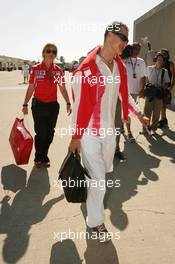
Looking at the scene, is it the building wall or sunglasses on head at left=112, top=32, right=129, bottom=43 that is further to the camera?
the building wall

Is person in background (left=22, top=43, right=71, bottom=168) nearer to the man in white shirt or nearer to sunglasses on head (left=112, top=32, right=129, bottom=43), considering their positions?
the man in white shirt

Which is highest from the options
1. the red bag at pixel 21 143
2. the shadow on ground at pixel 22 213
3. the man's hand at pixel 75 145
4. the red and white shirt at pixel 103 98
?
the red and white shirt at pixel 103 98

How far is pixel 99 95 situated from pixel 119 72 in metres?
0.40

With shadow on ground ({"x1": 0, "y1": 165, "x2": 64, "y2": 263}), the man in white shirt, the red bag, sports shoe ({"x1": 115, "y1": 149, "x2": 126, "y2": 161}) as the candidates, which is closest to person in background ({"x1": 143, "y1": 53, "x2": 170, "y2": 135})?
the man in white shirt

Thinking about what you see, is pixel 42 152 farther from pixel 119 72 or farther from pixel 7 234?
pixel 119 72

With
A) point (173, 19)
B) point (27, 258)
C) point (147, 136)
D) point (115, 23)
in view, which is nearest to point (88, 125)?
point (115, 23)

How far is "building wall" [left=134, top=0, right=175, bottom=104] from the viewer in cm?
1552

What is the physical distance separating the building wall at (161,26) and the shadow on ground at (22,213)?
11.0 meters

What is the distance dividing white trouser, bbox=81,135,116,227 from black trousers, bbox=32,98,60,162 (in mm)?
2423

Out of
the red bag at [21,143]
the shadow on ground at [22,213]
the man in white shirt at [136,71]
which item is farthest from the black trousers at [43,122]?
the man in white shirt at [136,71]

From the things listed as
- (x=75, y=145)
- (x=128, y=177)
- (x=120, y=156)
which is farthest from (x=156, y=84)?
(x=75, y=145)

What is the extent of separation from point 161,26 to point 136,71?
1046cm

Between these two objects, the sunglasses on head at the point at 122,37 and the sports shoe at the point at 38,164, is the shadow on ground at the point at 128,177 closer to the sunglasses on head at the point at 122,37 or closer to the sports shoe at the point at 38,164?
the sports shoe at the point at 38,164

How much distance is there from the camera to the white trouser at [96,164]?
12.1 feet
